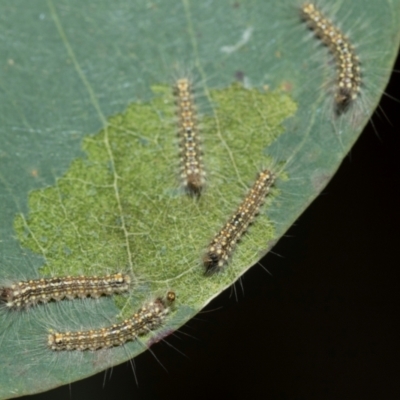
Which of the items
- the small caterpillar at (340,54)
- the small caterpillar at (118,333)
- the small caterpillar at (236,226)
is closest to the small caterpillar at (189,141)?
the small caterpillar at (236,226)

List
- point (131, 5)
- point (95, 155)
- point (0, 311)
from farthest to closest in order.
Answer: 1. point (0, 311)
2. point (95, 155)
3. point (131, 5)

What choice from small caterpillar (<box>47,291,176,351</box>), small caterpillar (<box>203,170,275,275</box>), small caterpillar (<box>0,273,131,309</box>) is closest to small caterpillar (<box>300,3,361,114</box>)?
small caterpillar (<box>203,170,275,275</box>)

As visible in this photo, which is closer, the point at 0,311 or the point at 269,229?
the point at 269,229

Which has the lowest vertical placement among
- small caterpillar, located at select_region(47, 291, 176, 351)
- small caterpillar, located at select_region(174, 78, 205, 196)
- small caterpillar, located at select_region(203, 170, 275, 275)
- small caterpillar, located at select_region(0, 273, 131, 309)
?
small caterpillar, located at select_region(47, 291, 176, 351)

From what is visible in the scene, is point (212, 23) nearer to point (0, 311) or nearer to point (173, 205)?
point (173, 205)

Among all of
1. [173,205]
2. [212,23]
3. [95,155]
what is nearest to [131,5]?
[212,23]

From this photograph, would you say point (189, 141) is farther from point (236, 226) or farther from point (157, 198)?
point (236, 226)

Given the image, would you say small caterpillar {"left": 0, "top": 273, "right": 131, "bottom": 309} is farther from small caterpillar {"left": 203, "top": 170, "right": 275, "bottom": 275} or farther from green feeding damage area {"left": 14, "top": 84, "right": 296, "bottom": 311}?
small caterpillar {"left": 203, "top": 170, "right": 275, "bottom": 275}
